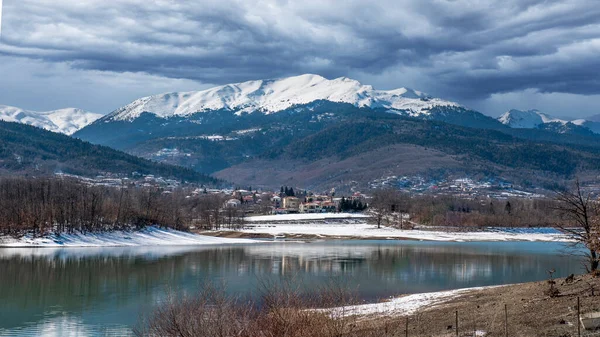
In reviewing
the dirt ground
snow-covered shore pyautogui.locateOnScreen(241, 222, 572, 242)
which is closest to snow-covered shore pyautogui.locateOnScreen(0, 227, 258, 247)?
snow-covered shore pyautogui.locateOnScreen(241, 222, 572, 242)

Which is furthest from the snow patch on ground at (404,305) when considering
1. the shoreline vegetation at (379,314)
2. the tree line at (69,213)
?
the tree line at (69,213)

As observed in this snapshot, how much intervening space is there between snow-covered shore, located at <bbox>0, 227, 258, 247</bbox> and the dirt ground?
68.0m

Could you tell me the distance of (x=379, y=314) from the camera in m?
32.6

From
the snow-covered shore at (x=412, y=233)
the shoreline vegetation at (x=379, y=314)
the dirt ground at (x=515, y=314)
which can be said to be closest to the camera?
the shoreline vegetation at (x=379, y=314)

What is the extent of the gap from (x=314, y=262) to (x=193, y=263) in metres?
12.5

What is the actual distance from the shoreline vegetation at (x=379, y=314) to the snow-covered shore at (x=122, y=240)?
62.8 meters

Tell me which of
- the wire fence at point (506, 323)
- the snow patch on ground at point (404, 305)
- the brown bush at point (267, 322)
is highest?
the brown bush at point (267, 322)

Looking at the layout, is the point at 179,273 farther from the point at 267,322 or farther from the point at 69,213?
the point at 69,213

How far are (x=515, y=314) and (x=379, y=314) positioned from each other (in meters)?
7.68

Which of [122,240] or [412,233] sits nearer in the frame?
[122,240]

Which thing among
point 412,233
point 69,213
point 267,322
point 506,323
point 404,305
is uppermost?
point 69,213

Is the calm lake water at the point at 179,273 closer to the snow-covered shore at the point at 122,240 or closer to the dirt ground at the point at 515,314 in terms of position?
the snow-covered shore at the point at 122,240

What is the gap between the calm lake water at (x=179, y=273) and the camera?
127 feet

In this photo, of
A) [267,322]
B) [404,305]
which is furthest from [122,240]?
[267,322]
